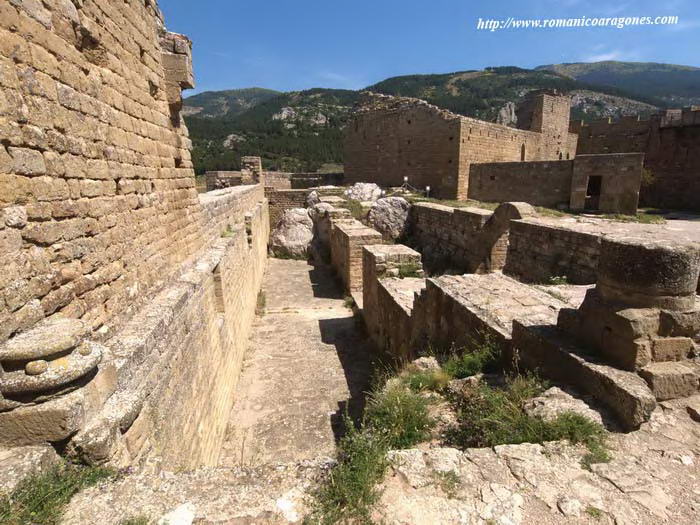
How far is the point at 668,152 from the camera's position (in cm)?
1512

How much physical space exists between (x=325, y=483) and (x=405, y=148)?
59.5ft

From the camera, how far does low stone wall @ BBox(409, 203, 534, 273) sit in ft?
29.7

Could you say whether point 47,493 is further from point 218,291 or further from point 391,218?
point 391,218

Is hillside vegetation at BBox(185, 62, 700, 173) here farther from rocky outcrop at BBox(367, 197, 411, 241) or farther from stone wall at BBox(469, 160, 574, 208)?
rocky outcrop at BBox(367, 197, 411, 241)

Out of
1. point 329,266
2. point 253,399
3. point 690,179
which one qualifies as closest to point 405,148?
point 329,266

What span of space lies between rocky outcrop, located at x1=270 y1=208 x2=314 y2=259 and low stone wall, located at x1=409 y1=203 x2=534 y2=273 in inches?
184

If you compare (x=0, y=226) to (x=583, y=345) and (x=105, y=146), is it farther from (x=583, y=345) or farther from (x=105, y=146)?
(x=583, y=345)

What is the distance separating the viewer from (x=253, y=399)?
5418 mm

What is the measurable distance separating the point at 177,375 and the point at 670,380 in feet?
11.7

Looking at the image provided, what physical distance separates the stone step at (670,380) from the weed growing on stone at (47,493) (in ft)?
10.6

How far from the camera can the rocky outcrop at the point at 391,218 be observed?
13.4 m

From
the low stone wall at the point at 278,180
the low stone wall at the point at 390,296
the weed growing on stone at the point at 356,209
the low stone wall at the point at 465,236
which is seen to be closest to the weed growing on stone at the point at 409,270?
the low stone wall at the point at 390,296

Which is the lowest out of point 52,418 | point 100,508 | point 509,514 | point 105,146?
point 509,514

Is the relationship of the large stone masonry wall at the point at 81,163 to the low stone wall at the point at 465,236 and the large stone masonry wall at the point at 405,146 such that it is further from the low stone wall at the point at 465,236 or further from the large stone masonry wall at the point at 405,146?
the large stone masonry wall at the point at 405,146
